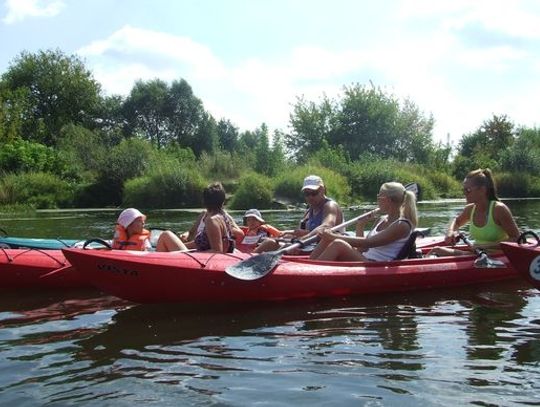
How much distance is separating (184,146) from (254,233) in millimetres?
36822

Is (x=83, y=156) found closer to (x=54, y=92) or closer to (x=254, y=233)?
(x=54, y=92)

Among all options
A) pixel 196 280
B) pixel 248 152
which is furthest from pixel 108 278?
pixel 248 152

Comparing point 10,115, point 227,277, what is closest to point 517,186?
point 10,115

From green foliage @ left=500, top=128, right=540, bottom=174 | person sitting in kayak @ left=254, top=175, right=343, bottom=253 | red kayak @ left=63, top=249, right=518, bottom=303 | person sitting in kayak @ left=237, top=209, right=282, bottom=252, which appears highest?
green foliage @ left=500, top=128, right=540, bottom=174

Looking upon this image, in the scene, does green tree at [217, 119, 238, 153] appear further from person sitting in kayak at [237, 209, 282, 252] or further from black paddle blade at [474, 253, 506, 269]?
black paddle blade at [474, 253, 506, 269]

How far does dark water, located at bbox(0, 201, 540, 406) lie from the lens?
3.78 m

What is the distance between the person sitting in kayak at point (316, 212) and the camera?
697cm

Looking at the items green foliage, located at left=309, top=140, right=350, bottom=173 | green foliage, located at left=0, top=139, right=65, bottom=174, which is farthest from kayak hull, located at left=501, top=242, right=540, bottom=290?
green foliage, located at left=0, top=139, right=65, bottom=174

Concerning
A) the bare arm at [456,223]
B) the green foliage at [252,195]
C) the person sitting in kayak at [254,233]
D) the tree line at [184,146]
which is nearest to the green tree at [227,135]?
the tree line at [184,146]

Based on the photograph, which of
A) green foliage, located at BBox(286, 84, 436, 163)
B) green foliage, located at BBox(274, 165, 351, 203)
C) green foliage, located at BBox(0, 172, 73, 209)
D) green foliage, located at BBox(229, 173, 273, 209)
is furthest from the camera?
green foliage, located at BBox(286, 84, 436, 163)

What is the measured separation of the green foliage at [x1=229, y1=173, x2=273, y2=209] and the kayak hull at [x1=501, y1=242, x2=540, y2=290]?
18174 millimetres

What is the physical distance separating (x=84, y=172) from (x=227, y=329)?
88.0 ft

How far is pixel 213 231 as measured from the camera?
6.09 m

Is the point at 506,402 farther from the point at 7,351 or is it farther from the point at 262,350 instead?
the point at 7,351
